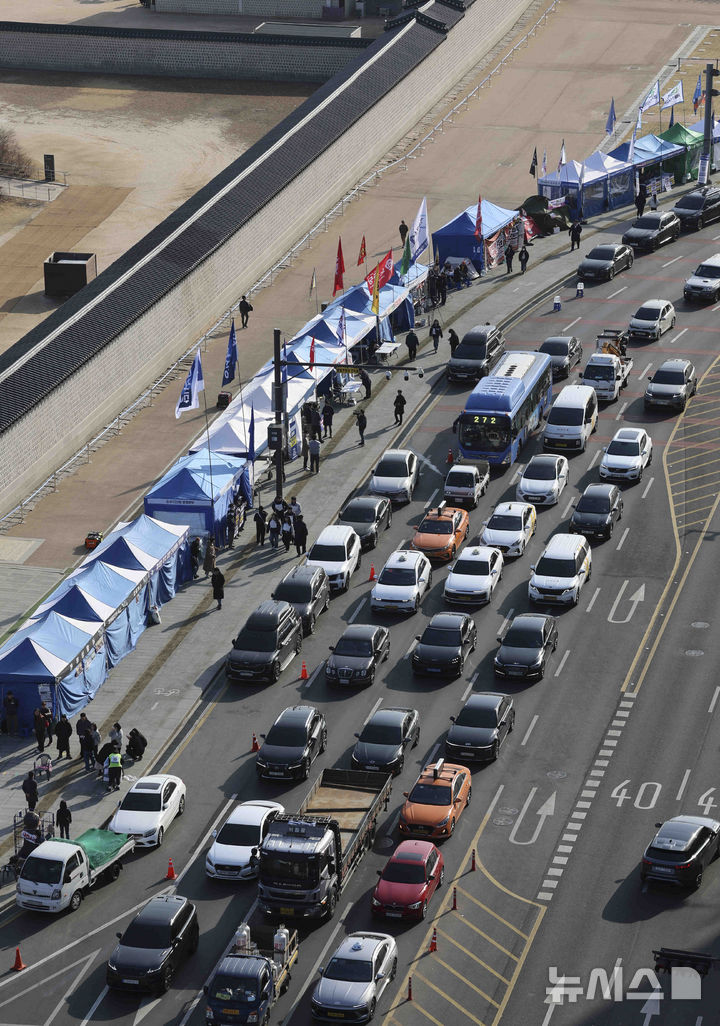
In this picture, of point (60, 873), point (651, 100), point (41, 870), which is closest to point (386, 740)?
point (60, 873)

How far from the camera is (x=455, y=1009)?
45.1m

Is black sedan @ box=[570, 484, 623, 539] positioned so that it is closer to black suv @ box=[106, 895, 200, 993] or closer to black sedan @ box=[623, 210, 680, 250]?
black suv @ box=[106, 895, 200, 993]

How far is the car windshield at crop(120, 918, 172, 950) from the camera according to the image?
46.3 meters

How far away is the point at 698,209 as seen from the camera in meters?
100

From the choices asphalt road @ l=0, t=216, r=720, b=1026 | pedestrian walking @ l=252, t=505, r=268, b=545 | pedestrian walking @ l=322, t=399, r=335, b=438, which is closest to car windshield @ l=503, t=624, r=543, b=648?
asphalt road @ l=0, t=216, r=720, b=1026

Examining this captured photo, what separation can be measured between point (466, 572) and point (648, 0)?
8839cm

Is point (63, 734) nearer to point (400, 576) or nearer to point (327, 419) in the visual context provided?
point (400, 576)

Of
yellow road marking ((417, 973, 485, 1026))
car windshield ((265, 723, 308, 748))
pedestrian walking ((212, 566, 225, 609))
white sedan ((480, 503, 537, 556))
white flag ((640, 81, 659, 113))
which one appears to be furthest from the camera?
white flag ((640, 81, 659, 113))

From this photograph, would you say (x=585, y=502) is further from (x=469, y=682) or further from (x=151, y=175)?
(x=151, y=175)

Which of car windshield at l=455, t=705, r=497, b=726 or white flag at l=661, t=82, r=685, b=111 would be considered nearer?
car windshield at l=455, t=705, r=497, b=726

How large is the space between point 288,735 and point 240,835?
17.4ft

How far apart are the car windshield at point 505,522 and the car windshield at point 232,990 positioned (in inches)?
1094

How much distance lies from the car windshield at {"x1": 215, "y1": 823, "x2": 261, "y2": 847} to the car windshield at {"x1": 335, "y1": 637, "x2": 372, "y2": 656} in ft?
35.0

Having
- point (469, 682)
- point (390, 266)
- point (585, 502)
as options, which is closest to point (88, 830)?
point (469, 682)
